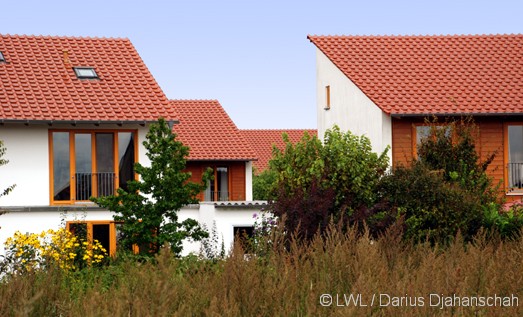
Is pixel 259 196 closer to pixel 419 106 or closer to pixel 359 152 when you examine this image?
pixel 419 106

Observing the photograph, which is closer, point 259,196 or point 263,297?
point 263,297

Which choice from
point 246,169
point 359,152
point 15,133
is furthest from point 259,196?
point 359,152

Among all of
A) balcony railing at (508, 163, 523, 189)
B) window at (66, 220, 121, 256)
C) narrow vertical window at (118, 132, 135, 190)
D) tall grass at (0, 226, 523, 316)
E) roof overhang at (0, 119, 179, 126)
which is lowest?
window at (66, 220, 121, 256)

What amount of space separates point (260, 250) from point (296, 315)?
1.96 m

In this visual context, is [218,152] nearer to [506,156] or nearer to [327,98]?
[327,98]

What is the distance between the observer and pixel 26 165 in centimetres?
2411

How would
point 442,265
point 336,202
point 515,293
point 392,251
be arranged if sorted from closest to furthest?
point 515,293
point 442,265
point 392,251
point 336,202

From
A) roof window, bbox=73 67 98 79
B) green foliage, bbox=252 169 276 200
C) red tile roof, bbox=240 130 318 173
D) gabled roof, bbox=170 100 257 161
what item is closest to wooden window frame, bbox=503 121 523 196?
gabled roof, bbox=170 100 257 161

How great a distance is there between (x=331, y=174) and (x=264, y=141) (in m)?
34.8

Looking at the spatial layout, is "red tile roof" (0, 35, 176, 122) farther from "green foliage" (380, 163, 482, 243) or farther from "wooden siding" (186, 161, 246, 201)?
"wooden siding" (186, 161, 246, 201)

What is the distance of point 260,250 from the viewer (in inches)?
338

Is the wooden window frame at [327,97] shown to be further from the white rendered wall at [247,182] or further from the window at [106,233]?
the window at [106,233]

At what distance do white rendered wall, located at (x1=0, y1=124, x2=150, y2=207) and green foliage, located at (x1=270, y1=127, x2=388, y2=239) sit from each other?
7962 mm

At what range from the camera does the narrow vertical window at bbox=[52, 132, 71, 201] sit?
24.5 meters
